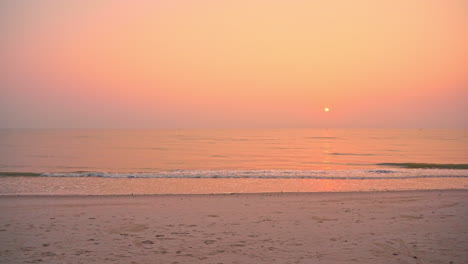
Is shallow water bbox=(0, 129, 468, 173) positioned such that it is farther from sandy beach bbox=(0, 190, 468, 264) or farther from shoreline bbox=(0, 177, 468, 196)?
sandy beach bbox=(0, 190, 468, 264)

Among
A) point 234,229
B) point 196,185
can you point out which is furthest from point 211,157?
point 234,229

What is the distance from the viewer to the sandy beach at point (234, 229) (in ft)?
30.1

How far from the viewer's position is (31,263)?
852 centimetres

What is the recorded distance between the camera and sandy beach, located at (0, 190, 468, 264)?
30.1 ft

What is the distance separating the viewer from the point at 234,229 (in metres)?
11.8

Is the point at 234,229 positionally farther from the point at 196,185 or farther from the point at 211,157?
the point at 211,157

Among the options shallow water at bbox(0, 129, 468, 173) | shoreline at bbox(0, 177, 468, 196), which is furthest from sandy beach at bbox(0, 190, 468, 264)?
shallow water at bbox(0, 129, 468, 173)

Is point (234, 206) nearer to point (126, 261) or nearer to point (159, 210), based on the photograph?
point (159, 210)

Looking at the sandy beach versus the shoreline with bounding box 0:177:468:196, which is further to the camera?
the shoreline with bounding box 0:177:468:196

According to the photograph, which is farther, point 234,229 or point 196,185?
point 196,185

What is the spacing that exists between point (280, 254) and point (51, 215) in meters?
9.31

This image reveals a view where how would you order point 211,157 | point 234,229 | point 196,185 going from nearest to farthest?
point 234,229 → point 196,185 → point 211,157

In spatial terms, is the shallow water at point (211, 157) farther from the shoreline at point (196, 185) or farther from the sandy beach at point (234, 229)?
the sandy beach at point (234, 229)

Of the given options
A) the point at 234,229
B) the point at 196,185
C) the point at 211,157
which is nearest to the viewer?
the point at 234,229
